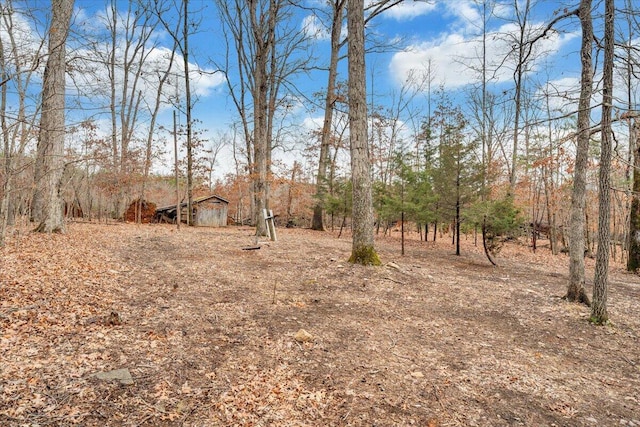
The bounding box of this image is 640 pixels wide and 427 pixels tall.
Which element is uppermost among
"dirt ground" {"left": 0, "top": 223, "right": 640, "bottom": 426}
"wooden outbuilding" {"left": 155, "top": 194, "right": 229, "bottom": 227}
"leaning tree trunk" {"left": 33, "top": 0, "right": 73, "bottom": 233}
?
"leaning tree trunk" {"left": 33, "top": 0, "right": 73, "bottom": 233}

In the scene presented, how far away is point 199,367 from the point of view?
3.13 meters

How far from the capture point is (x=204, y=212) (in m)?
A: 19.0

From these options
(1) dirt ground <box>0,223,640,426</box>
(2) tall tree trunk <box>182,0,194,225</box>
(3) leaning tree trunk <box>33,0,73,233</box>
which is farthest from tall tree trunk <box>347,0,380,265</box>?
(2) tall tree trunk <box>182,0,194,225</box>

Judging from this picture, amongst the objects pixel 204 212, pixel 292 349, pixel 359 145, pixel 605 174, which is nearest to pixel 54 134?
pixel 359 145

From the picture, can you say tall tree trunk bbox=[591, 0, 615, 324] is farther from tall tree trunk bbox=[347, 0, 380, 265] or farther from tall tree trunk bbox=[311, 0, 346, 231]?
tall tree trunk bbox=[311, 0, 346, 231]

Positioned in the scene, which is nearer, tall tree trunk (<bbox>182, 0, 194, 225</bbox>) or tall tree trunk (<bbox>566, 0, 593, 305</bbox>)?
tall tree trunk (<bbox>566, 0, 593, 305</bbox>)

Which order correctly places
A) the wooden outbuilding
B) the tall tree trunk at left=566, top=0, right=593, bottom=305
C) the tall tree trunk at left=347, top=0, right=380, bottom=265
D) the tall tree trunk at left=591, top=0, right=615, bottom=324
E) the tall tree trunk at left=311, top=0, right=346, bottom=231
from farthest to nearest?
the wooden outbuilding → the tall tree trunk at left=311, top=0, right=346, bottom=231 → the tall tree trunk at left=347, top=0, right=380, bottom=265 → the tall tree trunk at left=566, top=0, right=593, bottom=305 → the tall tree trunk at left=591, top=0, right=615, bottom=324

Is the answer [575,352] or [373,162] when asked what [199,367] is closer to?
[575,352]

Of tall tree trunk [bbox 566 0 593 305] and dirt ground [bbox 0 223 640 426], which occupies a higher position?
tall tree trunk [bbox 566 0 593 305]

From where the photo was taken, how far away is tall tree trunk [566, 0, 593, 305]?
5.45 m

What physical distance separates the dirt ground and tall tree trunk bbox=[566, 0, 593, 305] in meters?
0.41

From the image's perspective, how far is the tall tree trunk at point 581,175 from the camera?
5.45 meters

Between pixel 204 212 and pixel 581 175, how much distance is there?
681 inches

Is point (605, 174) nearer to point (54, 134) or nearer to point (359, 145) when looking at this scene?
point (359, 145)
